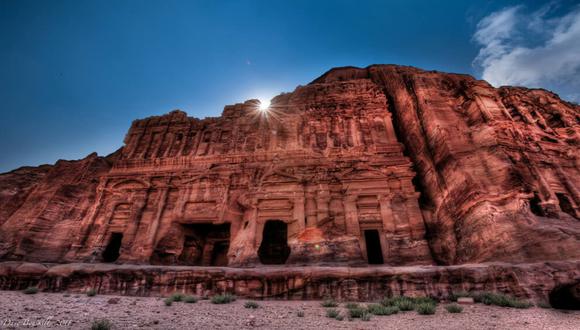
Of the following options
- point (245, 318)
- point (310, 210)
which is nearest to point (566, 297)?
point (245, 318)

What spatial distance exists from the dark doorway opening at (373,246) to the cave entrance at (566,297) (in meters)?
9.42

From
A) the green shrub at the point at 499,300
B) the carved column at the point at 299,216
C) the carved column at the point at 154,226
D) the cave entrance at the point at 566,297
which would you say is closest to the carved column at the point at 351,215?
the carved column at the point at 299,216

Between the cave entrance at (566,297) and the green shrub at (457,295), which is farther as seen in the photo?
the green shrub at (457,295)

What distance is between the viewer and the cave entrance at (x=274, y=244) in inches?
716

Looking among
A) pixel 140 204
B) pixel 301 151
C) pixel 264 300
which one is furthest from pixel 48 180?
pixel 264 300

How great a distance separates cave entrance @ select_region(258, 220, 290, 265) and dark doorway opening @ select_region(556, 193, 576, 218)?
50.4ft

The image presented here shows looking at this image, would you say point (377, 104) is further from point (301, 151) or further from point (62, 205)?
point (62, 205)

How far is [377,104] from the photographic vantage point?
888 inches

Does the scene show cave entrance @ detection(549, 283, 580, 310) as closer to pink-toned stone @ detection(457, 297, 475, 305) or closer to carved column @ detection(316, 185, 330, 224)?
pink-toned stone @ detection(457, 297, 475, 305)

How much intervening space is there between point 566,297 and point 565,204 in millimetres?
9904

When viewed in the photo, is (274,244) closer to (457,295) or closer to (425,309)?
(457,295)

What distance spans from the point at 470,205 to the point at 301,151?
36.0 feet

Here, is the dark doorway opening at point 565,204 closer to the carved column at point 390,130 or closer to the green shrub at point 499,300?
the carved column at point 390,130

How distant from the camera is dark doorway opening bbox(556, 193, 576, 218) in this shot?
14258 millimetres
